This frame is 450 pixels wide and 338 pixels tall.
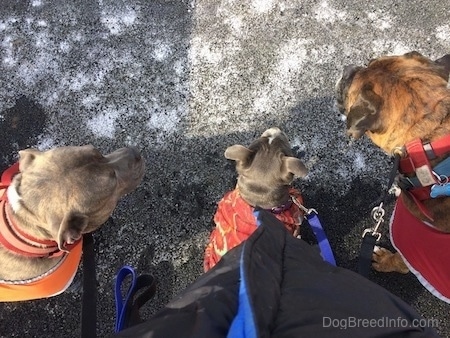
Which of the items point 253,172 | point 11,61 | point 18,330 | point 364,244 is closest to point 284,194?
point 253,172

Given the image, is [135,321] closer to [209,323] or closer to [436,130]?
[209,323]

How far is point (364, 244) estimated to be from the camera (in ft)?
12.4

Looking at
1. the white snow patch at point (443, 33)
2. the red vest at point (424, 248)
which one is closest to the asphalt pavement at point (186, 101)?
the white snow patch at point (443, 33)

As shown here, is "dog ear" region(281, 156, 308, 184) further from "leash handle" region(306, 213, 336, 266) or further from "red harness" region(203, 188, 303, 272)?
"leash handle" region(306, 213, 336, 266)

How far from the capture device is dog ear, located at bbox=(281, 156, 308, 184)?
12.0 ft

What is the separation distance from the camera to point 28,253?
11.9ft

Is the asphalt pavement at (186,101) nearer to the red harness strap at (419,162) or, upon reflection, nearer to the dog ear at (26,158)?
the dog ear at (26,158)

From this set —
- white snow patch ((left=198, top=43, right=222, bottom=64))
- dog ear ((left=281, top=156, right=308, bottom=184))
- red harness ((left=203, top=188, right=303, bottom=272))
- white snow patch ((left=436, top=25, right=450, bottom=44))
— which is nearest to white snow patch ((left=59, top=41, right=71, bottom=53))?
white snow patch ((left=198, top=43, right=222, bottom=64))

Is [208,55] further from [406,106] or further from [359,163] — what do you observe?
[406,106]

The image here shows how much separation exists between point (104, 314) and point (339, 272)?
9.02 feet

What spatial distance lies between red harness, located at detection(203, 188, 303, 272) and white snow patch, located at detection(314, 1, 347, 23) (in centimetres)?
199

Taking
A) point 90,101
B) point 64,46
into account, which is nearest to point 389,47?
point 90,101

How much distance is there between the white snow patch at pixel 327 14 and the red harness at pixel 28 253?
325cm

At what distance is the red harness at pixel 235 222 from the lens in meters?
3.66
